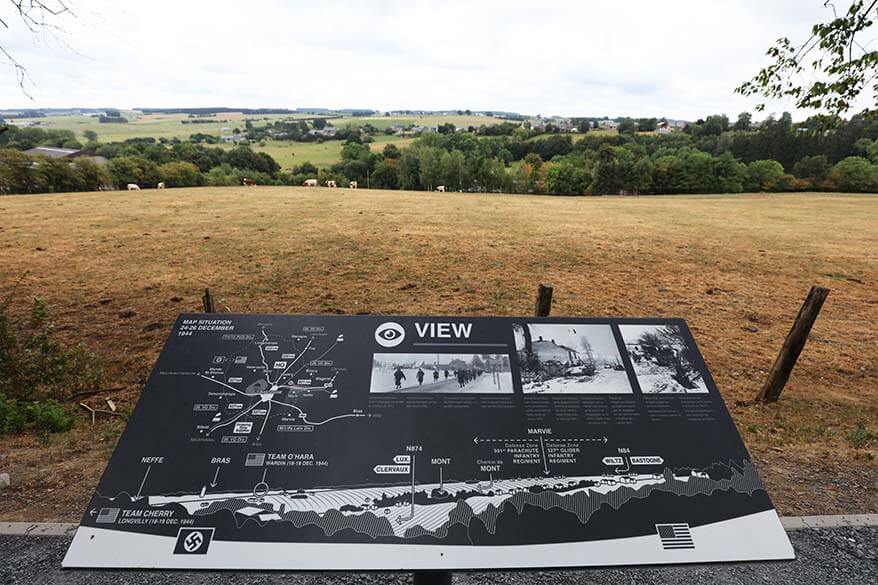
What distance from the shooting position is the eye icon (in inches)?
116

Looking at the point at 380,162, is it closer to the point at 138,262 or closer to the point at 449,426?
the point at 138,262

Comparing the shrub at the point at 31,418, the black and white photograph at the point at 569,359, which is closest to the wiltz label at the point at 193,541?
the black and white photograph at the point at 569,359

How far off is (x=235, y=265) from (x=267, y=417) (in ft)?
33.2

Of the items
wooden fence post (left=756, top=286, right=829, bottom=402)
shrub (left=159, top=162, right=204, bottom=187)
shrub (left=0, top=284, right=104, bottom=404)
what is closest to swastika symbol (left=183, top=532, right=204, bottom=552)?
shrub (left=0, top=284, right=104, bottom=404)

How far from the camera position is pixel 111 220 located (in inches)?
685

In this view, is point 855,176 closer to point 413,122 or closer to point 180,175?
point 180,175

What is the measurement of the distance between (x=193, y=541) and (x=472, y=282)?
8768mm

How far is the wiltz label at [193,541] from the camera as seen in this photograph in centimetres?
208

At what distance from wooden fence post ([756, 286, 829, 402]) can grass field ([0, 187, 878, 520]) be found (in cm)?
22

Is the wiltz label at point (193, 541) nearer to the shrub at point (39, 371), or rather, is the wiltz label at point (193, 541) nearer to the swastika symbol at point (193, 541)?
the swastika symbol at point (193, 541)

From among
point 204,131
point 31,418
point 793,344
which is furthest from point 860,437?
point 204,131

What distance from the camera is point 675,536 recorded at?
2.19m

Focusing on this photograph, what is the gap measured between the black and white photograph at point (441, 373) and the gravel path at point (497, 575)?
5.35 ft

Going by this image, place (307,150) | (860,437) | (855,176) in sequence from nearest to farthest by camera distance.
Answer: (860,437) < (855,176) < (307,150)
